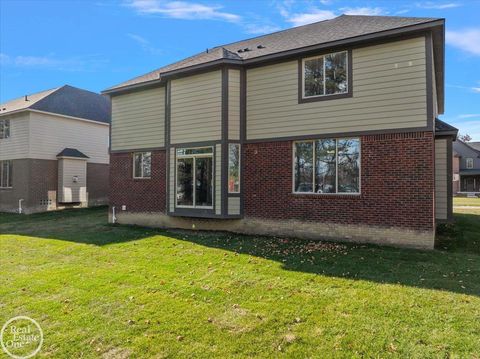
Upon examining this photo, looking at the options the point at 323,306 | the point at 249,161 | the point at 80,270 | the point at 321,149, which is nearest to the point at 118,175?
Answer: the point at 249,161

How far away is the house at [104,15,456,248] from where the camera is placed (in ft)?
29.2

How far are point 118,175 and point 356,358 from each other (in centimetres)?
1267

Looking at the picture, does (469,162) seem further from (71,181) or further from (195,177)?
(71,181)

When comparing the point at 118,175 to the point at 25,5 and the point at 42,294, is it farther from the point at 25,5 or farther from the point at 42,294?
the point at 42,294

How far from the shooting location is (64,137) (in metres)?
21.4

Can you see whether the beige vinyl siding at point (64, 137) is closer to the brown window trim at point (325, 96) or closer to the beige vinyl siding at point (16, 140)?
the beige vinyl siding at point (16, 140)

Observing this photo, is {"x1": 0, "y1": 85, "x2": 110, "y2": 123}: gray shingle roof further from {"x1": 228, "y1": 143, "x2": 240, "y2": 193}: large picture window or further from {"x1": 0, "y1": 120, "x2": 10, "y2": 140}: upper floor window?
{"x1": 228, "y1": 143, "x2": 240, "y2": 193}: large picture window

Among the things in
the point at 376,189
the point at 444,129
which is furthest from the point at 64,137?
the point at 444,129

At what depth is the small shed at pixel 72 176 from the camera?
816 inches

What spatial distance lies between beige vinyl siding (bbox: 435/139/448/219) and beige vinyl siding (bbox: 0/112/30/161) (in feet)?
68.5

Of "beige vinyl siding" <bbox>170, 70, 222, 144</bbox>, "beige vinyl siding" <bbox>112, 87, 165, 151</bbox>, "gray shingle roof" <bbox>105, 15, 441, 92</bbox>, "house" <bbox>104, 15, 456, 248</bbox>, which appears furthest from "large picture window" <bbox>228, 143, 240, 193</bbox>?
"beige vinyl siding" <bbox>112, 87, 165, 151</bbox>

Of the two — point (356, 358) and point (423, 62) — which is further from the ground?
point (423, 62)

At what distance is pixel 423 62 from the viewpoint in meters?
8.78

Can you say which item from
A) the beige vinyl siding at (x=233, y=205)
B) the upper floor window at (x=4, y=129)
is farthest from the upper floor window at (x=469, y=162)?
the upper floor window at (x=4, y=129)
